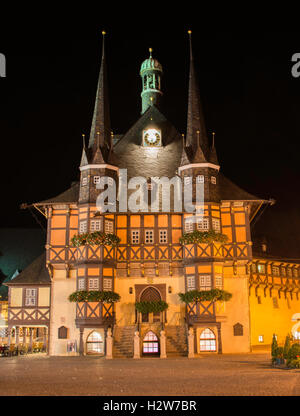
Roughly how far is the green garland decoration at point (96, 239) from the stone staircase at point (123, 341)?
5.71 meters

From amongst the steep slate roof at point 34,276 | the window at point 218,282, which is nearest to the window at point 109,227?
the steep slate roof at point 34,276

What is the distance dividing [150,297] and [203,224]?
646 cm

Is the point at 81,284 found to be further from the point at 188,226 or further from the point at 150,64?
the point at 150,64

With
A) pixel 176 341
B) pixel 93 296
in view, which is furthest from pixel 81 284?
pixel 176 341

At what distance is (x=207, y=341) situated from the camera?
116 feet

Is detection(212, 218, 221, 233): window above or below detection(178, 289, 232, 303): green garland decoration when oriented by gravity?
above

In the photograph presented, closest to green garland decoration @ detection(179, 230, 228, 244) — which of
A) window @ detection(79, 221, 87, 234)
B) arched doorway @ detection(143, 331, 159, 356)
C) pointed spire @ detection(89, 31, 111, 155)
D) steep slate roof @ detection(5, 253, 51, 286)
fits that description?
arched doorway @ detection(143, 331, 159, 356)

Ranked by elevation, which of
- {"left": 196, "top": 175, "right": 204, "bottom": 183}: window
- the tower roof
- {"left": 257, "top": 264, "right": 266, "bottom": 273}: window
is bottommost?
{"left": 257, "top": 264, "right": 266, "bottom": 273}: window

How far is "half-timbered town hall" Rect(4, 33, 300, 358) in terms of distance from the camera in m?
35.4

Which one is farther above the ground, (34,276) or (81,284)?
(34,276)

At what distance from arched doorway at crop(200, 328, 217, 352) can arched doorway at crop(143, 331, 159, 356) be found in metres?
3.00

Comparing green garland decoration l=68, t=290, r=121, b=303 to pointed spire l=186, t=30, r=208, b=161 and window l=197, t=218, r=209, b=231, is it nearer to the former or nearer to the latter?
window l=197, t=218, r=209, b=231
